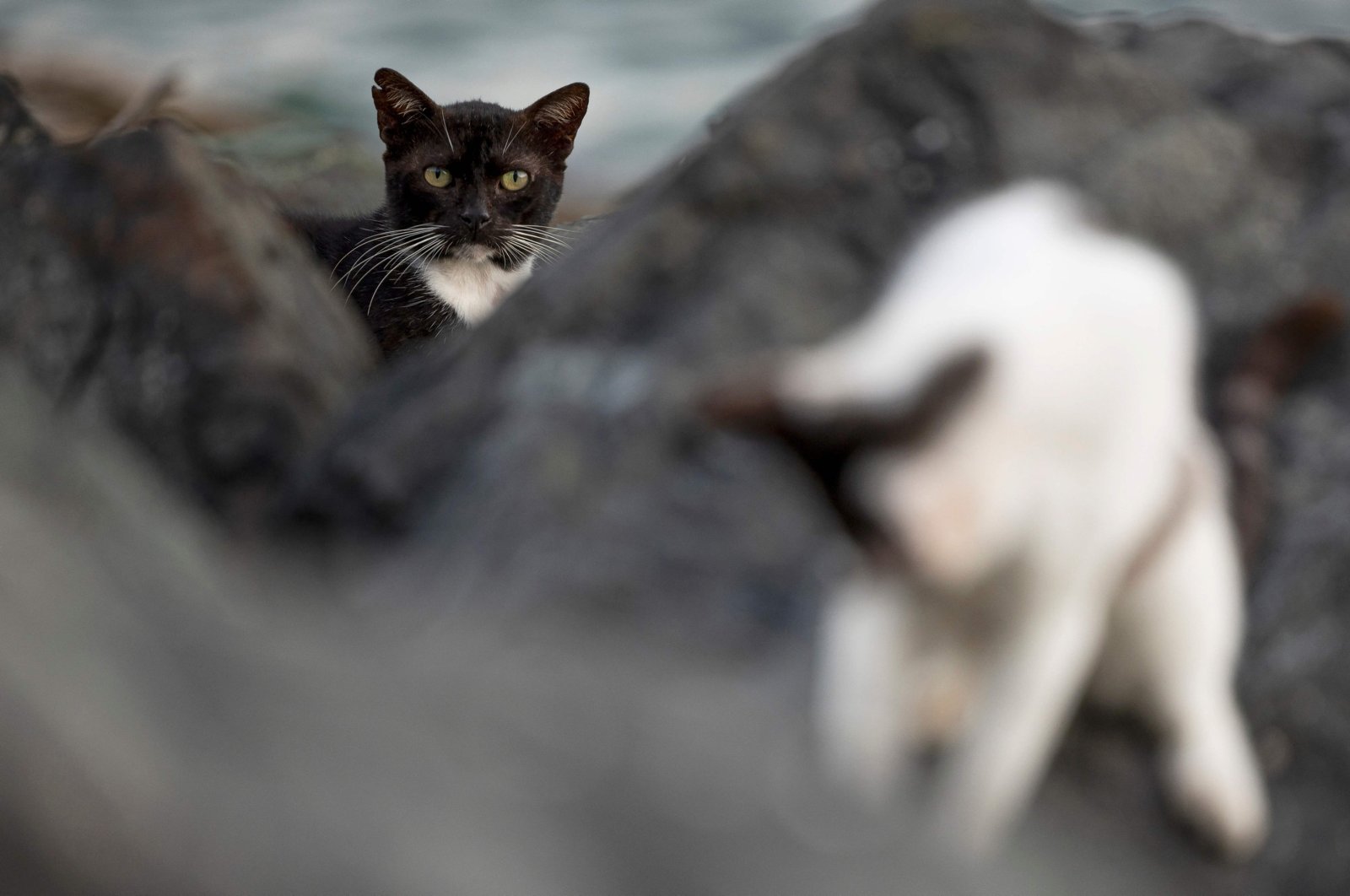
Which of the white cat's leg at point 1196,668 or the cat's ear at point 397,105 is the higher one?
the cat's ear at point 397,105

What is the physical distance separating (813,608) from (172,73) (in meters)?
3.20

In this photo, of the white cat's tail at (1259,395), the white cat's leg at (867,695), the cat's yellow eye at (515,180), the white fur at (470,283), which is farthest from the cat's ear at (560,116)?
the white cat's leg at (867,695)

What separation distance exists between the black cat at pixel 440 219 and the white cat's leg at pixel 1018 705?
2.88 meters

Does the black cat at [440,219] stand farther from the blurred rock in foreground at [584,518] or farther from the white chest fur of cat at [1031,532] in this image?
the white chest fur of cat at [1031,532]

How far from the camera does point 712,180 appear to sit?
272 centimetres

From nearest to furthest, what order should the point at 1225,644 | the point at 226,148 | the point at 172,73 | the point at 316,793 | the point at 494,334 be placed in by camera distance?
1. the point at 316,793
2. the point at 1225,644
3. the point at 494,334
4. the point at 172,73
5. the point at 226,148

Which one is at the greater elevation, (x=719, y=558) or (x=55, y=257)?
(x=55, y=257)

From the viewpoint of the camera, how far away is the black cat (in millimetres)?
4273

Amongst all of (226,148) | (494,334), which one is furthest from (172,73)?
(494,334)

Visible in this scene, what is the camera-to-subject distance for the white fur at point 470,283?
14.1ft

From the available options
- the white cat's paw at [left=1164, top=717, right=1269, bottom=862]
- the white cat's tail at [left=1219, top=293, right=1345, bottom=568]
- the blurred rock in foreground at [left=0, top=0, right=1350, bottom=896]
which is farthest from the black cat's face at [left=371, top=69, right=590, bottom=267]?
the white cat's paw at [left=1164, top=717, right=1269, bottom=862]

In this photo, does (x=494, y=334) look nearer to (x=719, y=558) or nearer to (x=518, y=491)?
(x=518, y=491)

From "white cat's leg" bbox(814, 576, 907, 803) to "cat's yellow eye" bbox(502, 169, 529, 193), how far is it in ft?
9.31

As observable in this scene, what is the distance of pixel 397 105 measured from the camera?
4328 mm
